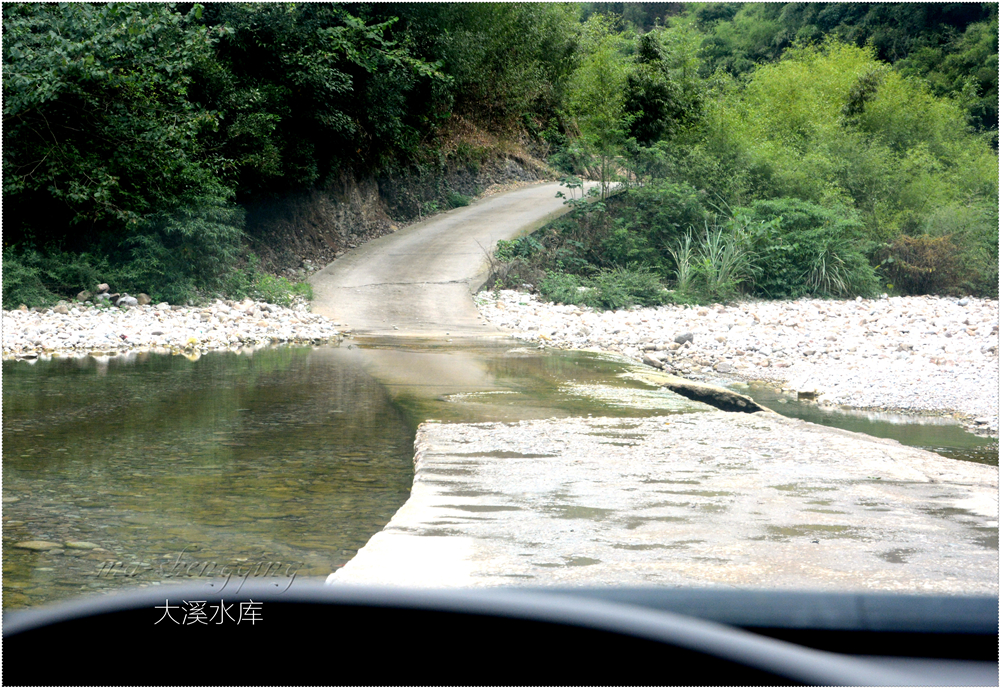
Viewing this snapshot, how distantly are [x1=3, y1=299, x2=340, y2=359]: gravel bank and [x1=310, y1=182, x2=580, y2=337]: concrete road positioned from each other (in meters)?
0.90

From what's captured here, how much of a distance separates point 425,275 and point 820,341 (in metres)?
7.52

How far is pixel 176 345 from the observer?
1064 cm

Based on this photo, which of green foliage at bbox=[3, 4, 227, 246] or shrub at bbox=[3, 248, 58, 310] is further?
shrub at bbox=[3, 248, 58, 310]

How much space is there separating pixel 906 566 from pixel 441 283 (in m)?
12.6

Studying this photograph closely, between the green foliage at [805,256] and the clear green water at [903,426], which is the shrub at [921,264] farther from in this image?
the clear green water at [903,426]

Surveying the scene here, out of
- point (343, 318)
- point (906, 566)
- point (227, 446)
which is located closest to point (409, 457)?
point (227, 446)

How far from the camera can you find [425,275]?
15.8 metres

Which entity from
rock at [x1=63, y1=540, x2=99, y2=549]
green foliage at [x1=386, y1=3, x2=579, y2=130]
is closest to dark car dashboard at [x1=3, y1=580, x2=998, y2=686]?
rock at [x1=63, y1=540, x2=99, y2=549]

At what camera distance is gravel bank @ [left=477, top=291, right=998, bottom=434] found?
28.0 ft

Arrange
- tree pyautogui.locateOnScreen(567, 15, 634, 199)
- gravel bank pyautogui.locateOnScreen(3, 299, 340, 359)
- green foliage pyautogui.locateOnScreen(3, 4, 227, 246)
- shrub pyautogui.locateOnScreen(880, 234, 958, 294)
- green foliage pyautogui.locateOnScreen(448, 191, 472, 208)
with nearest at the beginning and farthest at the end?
gravel bank pyautogui.locateOnScreen(3, 299, 340, 359) < green foliage pyautogui.locateOnScreen(3, 4, 227, 246) < shrub pyautogui.locateOnScreen(880, 234, 958, 294) < tree pyautogui.locateOnScreen(567, 15, 634, 199) < green foliage pyautogui.locateOnScreen(448, 191, 472, 208)

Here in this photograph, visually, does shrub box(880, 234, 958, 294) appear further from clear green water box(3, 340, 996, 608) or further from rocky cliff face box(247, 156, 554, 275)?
rocky cliff face box(247, 156, 554, 275)

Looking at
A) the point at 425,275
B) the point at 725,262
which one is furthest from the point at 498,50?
the point at 725,262

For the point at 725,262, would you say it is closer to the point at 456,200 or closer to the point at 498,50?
the point at 456,200

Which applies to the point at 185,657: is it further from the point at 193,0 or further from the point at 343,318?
the point at 193,0
